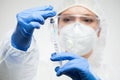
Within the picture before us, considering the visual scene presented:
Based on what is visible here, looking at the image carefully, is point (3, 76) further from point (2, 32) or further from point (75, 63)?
point (2, 32)

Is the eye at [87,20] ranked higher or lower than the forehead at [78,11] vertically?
lower

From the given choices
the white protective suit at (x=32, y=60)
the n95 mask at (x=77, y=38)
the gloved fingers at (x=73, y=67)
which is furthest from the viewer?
the n95 mask at (x=77, y=38)

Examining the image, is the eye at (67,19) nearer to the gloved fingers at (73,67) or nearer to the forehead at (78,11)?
the forehead at (78,11)

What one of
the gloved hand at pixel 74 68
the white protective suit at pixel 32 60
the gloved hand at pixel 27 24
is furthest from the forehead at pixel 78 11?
the gloved hand at pixel 74 68

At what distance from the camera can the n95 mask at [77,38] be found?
1.52 meters

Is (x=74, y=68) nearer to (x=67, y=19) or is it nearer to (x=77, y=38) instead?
(x=77, y=38)

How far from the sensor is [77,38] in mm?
1519

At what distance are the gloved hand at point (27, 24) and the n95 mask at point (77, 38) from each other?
10.3 inches

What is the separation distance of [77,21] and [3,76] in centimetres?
53

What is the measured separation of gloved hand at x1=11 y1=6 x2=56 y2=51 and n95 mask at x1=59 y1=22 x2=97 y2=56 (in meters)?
0.26

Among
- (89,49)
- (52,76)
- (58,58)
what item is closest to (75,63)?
(58,58)

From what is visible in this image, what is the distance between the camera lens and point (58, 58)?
1.19m

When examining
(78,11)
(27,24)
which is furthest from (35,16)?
(78,11)

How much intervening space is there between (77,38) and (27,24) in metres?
0.38
